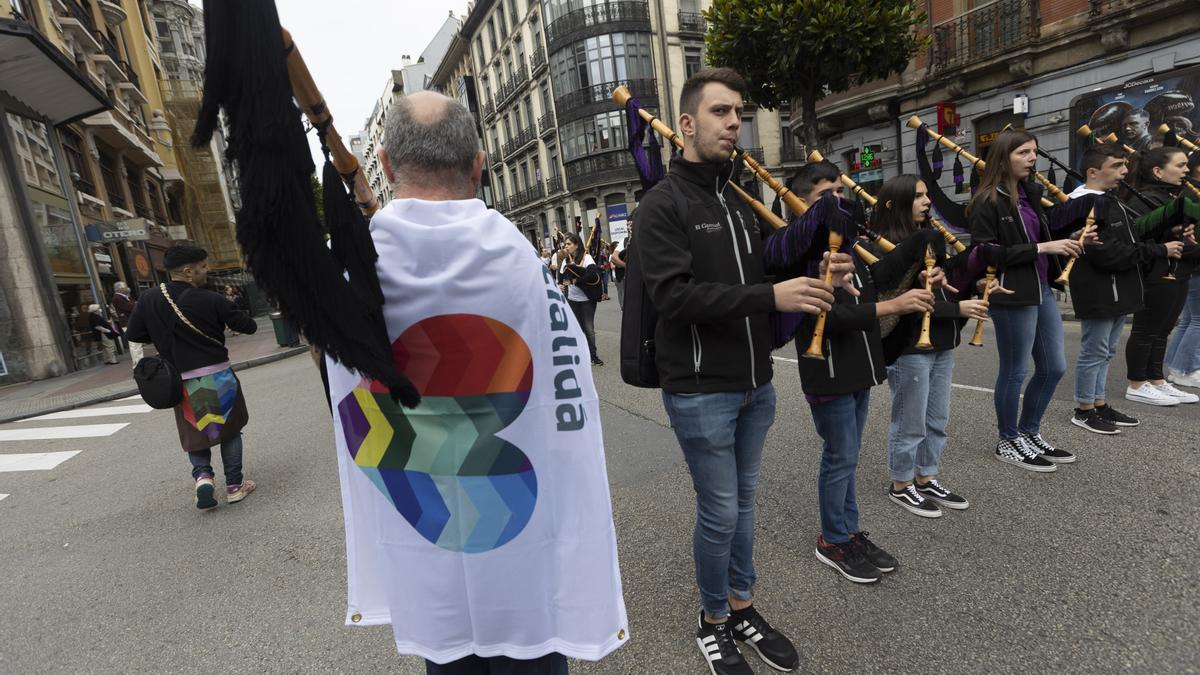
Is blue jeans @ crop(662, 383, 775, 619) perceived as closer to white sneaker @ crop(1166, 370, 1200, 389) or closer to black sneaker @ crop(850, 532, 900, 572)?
black sneaker @ crop(850, 532, 900, 572)

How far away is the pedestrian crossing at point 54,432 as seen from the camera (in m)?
6.11

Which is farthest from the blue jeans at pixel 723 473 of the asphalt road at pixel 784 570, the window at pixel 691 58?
the window at pixel 691 58

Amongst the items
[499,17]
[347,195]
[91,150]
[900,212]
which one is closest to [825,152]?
[900,212]

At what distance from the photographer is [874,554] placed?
107 inches

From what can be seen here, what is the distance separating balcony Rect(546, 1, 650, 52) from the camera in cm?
3058

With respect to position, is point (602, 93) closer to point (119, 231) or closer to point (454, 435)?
point (119, 231)

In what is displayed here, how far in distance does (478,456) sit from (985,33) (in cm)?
1799

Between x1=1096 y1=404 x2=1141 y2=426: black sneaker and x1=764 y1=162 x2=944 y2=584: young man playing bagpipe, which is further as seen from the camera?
x1=1096 y1=404 x2=1141 y2=426: black sneaker

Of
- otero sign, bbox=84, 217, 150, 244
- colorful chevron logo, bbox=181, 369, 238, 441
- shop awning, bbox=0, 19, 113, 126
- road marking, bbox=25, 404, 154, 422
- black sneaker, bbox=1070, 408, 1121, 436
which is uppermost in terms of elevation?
shop awning, bbox=0, 19, 113, 126

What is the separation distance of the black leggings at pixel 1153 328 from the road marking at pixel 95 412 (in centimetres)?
1147

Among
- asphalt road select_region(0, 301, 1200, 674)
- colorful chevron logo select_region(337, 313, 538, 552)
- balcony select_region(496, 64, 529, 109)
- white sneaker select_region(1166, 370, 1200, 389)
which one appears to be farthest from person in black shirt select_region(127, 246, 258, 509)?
balcony select_region(496, 64, 529, 109)

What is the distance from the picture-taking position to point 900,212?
9.93 feet

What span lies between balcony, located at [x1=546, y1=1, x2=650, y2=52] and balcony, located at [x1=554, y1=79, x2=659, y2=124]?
2.60m

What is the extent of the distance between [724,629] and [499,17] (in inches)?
1729
